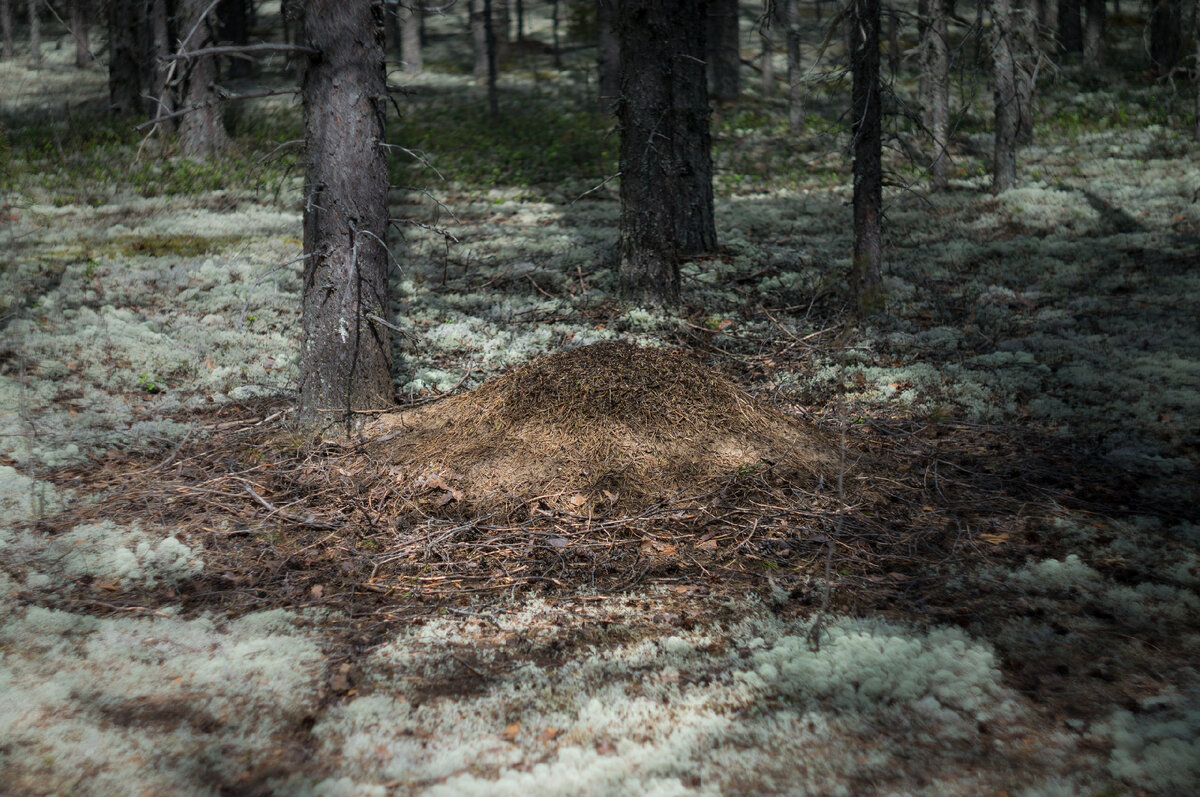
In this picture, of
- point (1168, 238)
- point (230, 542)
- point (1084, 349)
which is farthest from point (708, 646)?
point (1168, 238)

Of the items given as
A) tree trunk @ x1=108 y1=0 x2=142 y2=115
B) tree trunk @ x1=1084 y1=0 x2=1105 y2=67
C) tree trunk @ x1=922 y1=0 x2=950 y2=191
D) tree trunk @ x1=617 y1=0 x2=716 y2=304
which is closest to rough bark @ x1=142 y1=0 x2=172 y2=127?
tree trunk @ x1=108 y1=0 x2=142 y2=115

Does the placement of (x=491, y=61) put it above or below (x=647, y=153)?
above

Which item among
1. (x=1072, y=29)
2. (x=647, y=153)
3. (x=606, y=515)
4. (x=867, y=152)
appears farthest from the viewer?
(x=1072, y=29)

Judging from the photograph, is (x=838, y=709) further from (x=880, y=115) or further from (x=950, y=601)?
(x=880, y=115)

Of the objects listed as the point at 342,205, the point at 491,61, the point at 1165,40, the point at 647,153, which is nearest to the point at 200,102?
the point at 491,61

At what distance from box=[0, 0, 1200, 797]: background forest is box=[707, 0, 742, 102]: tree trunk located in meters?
13.6

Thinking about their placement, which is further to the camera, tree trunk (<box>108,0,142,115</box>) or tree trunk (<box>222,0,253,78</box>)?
tree trunk (<box>222,0,253,78</box>)

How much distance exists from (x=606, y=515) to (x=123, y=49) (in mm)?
17752

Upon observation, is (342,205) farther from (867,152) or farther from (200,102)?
(200,102)

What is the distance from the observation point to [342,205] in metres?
5.43

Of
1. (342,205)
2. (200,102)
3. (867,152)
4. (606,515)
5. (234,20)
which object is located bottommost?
(606,515)

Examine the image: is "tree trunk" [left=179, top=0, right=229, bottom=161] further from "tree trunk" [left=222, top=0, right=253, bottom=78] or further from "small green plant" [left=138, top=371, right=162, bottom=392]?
"tree trunk" [left=222, top=0, right=253, bottom=78]

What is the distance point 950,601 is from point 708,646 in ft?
4.18

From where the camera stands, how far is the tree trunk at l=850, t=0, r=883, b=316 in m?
7.34
